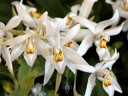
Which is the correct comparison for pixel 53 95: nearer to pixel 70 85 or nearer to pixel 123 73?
pixel 70 85

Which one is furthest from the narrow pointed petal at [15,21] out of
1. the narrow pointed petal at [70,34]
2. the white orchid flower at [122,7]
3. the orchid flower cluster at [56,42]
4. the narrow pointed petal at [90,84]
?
the white orchid flower at [122,7]

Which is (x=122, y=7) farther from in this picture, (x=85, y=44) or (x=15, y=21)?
(x=15, y=21)

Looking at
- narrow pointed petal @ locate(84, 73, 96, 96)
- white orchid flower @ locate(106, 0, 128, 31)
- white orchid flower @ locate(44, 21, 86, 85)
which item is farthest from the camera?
white orchid flower @ locate(106, 0, 128, 31)

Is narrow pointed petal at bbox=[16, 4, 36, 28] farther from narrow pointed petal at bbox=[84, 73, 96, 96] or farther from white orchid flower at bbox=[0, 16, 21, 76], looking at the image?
narrow pointed petal at bbox=[84, 73, 96, 96]

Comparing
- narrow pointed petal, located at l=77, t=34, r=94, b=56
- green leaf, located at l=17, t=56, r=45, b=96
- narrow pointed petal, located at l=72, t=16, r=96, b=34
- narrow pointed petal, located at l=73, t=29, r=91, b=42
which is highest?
narrow pointed petal, located at l=72, t=16, r=96, b=34

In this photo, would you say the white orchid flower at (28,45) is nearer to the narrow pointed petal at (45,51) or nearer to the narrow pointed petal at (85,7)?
the narrow pointed petal at (45,51)

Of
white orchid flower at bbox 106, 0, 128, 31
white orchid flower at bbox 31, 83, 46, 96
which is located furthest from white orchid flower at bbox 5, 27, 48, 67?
white orchid flower at bbox 106, 0, 128, 31
